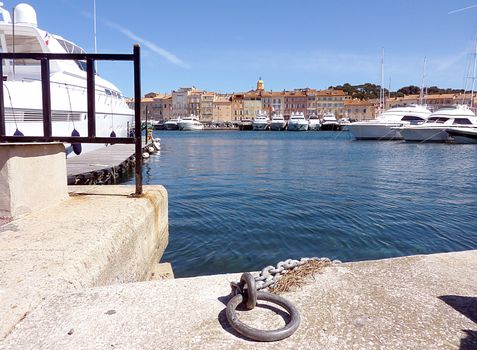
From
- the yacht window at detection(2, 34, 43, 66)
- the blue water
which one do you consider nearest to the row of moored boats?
the blue water

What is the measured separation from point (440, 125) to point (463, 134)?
11.3ft

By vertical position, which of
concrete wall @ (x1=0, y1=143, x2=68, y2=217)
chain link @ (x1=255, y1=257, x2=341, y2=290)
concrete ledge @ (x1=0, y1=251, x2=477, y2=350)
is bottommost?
concrete ledge @ (x1=0, y1=251, x2=477, y2=350)

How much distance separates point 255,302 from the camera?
106 inches

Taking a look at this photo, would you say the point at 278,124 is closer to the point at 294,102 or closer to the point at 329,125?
the point at 329,125

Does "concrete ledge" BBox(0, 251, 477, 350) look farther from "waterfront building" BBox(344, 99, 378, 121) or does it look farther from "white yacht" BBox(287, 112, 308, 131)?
"waterfront building" BBox(344, 99, 378, 121)

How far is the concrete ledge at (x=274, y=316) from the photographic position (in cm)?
234

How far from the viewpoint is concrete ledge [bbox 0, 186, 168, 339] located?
2855 millimetres

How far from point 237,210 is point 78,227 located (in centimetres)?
739

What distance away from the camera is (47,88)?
5.23 m

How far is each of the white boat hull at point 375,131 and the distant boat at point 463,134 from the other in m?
7.54

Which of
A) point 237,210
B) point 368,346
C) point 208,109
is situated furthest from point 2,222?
point 208,109

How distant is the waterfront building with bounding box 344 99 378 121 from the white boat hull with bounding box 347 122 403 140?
84265 mm

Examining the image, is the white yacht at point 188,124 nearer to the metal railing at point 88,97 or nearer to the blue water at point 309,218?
the blue water at point 309,218

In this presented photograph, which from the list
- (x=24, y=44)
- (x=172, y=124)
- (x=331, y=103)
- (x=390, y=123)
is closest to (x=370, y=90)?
(x=331, y=103)
